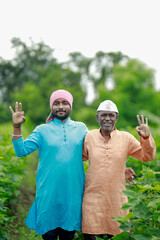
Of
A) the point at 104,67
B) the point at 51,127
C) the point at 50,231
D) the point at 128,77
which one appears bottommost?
the point at 50,231

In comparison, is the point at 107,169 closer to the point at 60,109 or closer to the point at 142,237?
the point at 60,109

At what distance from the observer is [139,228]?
2.50 meters

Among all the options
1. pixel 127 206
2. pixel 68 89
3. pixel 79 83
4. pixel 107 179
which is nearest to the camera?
pixel 127 206

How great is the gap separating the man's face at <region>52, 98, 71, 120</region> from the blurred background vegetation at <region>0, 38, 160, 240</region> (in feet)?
4.48

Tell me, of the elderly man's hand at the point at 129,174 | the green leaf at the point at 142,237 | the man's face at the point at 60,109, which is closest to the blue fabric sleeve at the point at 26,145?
the man's face at the point at 60,109

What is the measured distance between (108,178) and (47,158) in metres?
0.71

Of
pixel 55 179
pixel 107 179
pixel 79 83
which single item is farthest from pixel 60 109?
pixel 79 83

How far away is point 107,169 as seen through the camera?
343 centimetres

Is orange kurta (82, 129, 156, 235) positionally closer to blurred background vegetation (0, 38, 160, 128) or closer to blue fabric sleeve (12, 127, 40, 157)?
blue fabric sleeve (12, 127, 40, 157)

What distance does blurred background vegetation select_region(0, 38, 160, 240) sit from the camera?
9.34m

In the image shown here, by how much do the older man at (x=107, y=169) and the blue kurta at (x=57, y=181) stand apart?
0.12 m

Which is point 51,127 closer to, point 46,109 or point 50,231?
point 50,231

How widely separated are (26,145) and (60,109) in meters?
0.58

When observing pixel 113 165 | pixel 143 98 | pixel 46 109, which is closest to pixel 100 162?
pixel 113 165
